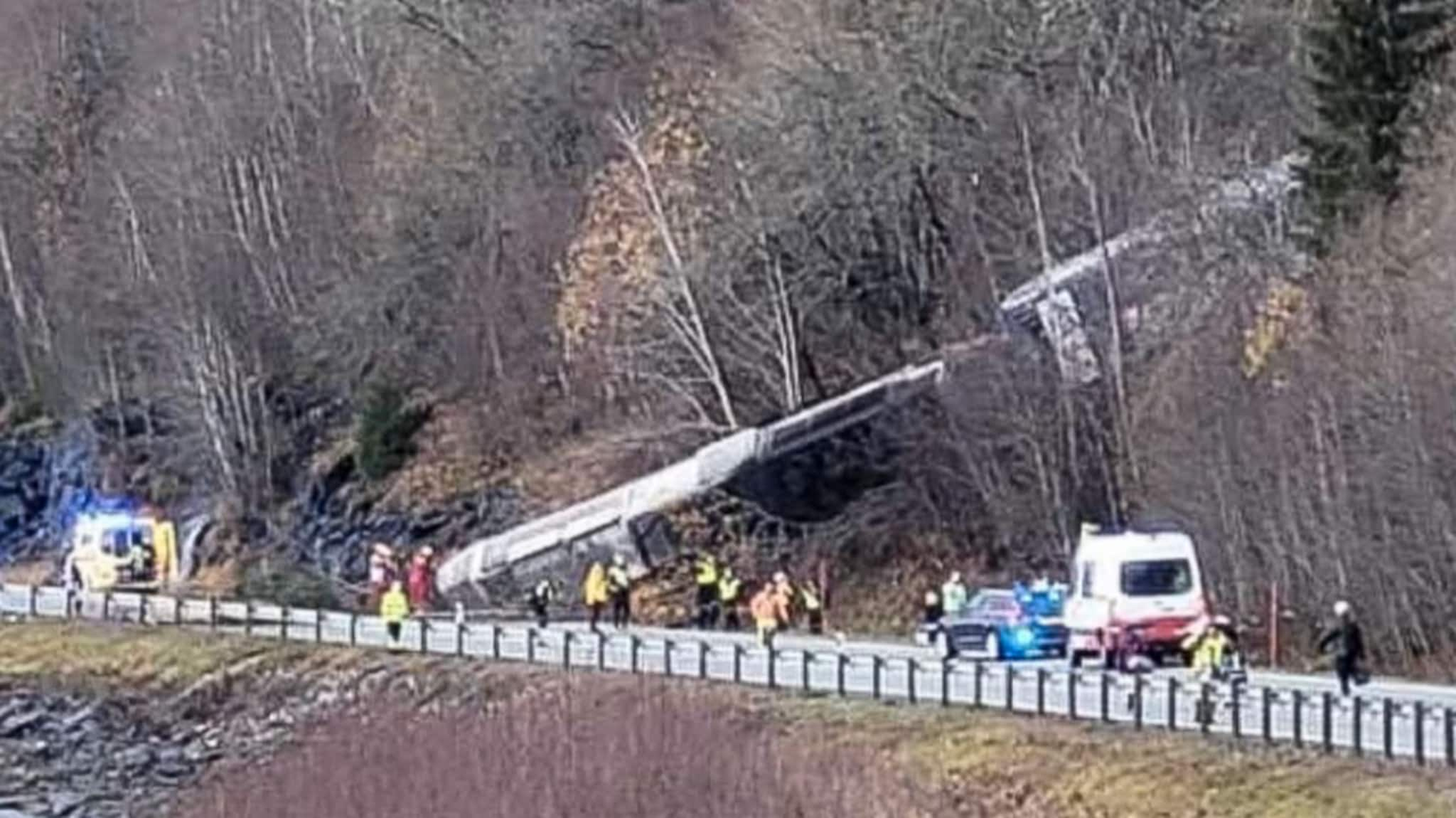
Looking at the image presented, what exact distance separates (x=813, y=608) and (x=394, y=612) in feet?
24.4

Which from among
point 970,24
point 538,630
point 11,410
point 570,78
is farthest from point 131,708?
point 11,410

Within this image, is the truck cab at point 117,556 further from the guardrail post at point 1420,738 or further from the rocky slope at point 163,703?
the guardrail post at point 1420,738

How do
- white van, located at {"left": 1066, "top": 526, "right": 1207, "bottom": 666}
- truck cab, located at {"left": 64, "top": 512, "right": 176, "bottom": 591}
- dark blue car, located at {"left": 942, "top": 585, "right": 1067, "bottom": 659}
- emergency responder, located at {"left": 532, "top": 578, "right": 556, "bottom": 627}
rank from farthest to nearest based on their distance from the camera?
truck cab, located at {"left": 64, "top": 512, "right": 176, "bottom": 591}
emergency responder, located at {"left": 532, "top": 578, "right": 556, "bottom": 627}
dark blue car, located at {"left": 942, "top": 585, "right": 1067, "bottom": 659}
white van, located at {"left": 1066, "top": 526, "right": 1207, "bottom": 666}

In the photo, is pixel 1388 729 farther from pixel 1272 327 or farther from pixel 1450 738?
pixel 1272 327

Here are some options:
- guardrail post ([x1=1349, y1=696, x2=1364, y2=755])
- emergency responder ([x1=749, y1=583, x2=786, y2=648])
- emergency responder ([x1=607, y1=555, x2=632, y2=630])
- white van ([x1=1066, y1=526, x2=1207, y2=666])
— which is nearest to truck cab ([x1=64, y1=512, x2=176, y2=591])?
emergency responder ([x1=607, y1=555, x2=632, y2=630])

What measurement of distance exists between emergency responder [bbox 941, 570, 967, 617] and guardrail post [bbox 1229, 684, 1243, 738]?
13.3 metres

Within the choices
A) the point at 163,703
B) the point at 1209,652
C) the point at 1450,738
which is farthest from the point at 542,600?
the point at 1450,738

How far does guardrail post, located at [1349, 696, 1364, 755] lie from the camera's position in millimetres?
37094

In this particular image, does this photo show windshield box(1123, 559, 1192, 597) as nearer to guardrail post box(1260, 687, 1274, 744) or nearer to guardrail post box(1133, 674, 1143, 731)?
guardrail post box(1133, 674, 1143, 731)

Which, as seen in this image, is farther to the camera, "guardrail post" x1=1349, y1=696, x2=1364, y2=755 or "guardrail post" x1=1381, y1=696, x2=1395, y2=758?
"guardrail post" x1=1349, y1=696, x2=1364, y2=755

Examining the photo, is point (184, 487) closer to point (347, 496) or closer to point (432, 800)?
Result: point (347, 496)

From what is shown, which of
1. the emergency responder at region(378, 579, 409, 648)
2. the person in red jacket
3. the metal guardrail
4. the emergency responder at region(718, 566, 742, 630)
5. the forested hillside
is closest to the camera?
the metal guardrail

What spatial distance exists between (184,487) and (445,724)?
4744cm

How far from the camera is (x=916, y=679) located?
154 feet
